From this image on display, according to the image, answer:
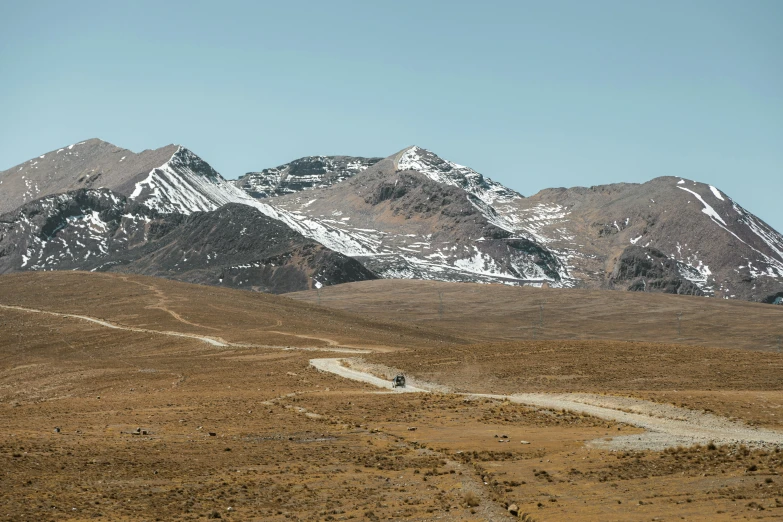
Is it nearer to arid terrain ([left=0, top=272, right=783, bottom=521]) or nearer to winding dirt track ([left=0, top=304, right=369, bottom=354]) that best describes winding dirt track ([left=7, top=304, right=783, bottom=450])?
arid terrain ([left=0, top=272, right=783, bottom=521])

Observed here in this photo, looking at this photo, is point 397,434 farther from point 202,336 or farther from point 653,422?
point 202,336

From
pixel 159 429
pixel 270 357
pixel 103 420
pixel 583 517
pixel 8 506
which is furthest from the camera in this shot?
pixel 270 357

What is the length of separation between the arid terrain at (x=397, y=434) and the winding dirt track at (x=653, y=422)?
0.14 metres

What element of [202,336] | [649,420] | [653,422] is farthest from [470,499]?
[202,336]

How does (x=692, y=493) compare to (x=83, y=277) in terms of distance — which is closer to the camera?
(x=692, y=493)

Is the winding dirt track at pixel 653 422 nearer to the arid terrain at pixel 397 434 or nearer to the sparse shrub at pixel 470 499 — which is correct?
the arid terrain at pixel 397 434

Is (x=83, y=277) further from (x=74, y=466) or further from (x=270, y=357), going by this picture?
(x=74, y=466)

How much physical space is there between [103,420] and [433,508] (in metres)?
24.9

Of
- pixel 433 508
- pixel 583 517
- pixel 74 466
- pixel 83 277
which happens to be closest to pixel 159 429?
pixel 74 466

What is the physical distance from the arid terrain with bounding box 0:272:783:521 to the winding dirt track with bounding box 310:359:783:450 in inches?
5.4

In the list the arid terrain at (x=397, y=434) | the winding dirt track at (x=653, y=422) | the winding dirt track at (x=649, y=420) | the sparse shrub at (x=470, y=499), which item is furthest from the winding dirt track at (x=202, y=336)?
the sparse shrub at (x=470, y=499)

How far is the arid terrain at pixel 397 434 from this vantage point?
83.2 feet

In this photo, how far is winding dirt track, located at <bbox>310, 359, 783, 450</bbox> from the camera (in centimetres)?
3441

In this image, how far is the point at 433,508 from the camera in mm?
24953
